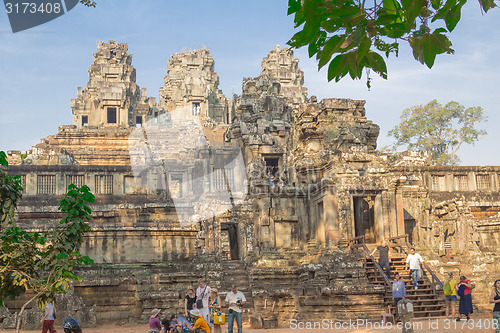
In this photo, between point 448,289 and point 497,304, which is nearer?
point 497,304

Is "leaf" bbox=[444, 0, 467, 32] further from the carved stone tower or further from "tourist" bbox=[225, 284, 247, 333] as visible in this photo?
the carved stone tower

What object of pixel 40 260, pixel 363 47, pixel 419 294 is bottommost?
pixel 419 294

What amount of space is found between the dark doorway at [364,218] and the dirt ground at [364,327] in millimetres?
6461

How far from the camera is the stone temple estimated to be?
20547 millimetres

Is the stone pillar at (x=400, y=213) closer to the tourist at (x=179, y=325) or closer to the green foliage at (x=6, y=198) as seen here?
the tourist at (x=179, y=325)

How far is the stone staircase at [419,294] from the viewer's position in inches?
727

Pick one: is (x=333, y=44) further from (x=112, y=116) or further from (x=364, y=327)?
(x=112, y=116)

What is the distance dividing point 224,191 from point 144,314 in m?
14.6

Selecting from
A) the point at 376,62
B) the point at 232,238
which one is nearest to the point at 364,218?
the point at 232,238

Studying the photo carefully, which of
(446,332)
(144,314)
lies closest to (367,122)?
(144,314)

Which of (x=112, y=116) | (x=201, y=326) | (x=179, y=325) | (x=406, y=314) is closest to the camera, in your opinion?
(x=179, y=325)

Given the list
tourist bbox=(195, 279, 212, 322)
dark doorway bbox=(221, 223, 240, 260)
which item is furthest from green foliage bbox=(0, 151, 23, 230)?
dark doorway bbox=(221, 223, 240, 260)

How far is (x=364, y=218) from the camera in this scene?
2452 centimetres

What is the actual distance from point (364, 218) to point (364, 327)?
7894mm
